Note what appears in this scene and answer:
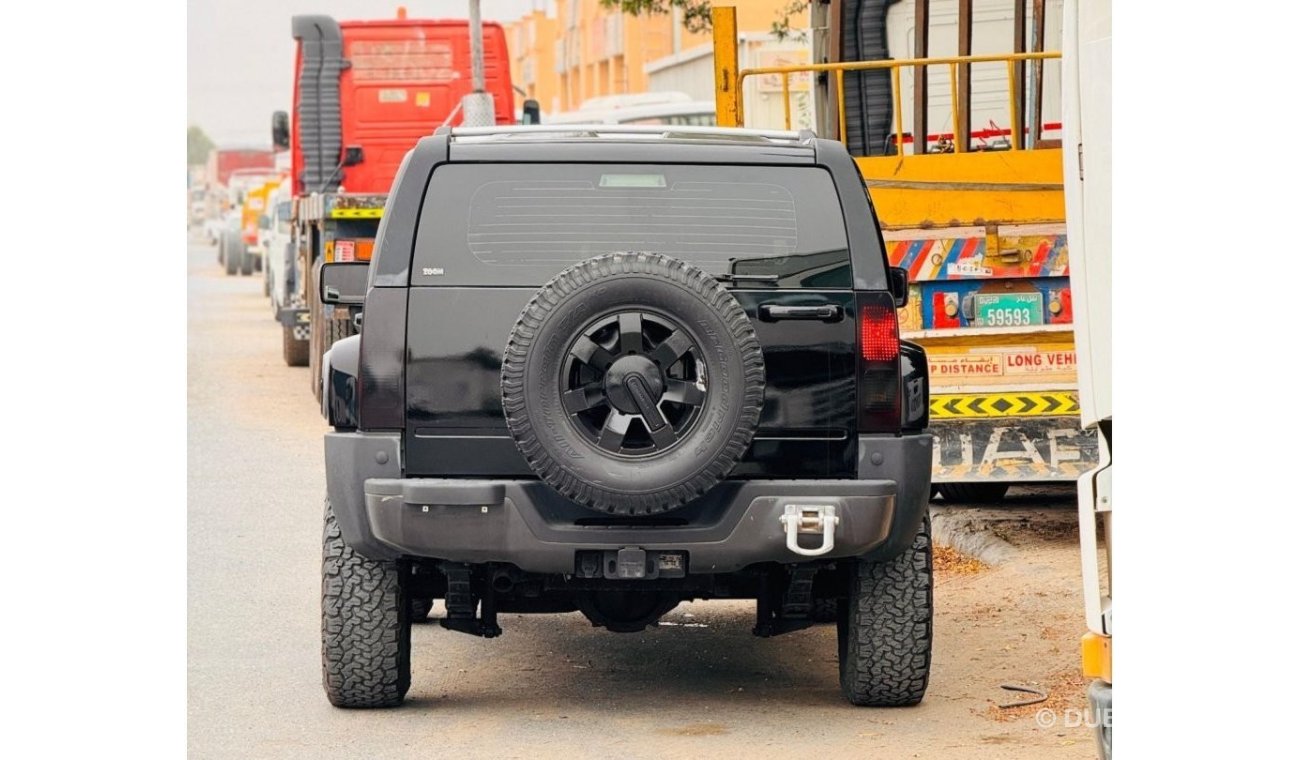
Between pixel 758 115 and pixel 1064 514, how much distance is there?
43.4 ft

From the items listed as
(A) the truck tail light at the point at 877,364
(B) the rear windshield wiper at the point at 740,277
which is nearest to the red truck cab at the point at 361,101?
(B) the rear windshield wiper at the point at 740,277

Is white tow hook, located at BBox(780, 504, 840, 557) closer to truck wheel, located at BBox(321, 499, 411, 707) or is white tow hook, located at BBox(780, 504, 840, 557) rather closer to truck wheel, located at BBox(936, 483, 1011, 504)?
truck wheel, located at BBox(321, 499, 411, 707)

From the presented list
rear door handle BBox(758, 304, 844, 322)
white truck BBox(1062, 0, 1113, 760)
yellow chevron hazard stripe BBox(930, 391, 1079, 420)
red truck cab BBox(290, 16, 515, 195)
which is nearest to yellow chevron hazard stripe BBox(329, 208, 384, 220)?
red truck cab BBox(290, 16, 515, 195)

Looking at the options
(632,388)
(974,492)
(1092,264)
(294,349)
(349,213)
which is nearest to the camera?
(1092,264)

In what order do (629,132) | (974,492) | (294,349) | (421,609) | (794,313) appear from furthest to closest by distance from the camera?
(294,349) < (974,492) < (421,609) < (629,132) < (794,313)

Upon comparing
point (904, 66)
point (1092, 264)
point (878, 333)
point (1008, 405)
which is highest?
point (904, 66)

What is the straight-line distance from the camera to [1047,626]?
8023 mm

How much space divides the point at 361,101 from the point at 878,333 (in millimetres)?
14744

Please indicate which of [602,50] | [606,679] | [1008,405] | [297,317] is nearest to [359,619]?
[606,679]

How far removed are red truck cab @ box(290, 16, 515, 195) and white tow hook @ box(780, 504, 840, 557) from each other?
14610 mm

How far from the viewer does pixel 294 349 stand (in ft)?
69.4

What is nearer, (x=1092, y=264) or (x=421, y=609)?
(x=1092, y=264)

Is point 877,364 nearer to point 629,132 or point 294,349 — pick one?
point 629,132

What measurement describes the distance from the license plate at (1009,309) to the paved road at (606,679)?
1103mm
